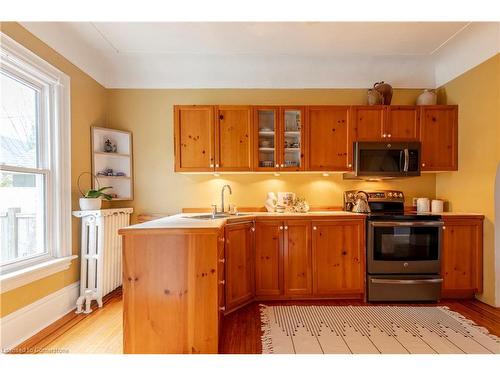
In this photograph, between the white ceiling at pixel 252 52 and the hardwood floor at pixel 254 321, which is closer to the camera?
the hardwood floor at pixel 254 321

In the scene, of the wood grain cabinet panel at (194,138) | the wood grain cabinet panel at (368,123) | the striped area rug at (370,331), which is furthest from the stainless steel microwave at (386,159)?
the wood grain cabinet panel at (194,138)

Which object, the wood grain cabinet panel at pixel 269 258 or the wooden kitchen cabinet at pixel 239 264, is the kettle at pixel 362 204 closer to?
the wood grain cabinet panel at pixel 269 258

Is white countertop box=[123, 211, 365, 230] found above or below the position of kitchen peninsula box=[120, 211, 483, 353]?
above

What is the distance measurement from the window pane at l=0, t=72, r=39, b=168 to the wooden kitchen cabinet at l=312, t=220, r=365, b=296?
2674mm

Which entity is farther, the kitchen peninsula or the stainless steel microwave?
the stainless steel microwave

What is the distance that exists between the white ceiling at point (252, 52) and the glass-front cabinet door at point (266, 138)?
1.47 ft

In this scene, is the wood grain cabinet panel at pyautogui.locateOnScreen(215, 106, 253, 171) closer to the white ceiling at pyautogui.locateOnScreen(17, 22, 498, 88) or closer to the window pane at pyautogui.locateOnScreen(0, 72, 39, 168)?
the white ceiling at pyautogui.locateOnScreen(17, 22, 498, 88)

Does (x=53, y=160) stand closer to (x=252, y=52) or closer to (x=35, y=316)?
(x=35, y=316)

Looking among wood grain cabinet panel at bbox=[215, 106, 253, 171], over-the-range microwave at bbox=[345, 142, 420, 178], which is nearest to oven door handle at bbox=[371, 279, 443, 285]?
over-the-range microwave at bbox=[345, 142, 420, 178]

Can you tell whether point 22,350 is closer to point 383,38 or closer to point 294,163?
point 294,163

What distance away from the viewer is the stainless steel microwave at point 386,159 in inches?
116

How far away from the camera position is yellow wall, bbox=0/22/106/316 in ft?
6.52

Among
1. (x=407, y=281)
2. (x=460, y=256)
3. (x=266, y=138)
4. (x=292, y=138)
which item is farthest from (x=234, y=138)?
(x=460, y=256)
